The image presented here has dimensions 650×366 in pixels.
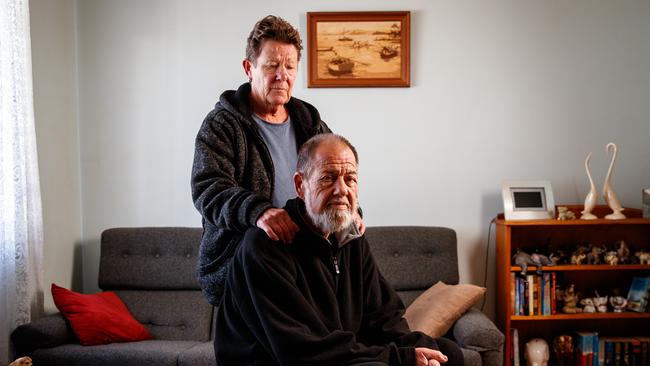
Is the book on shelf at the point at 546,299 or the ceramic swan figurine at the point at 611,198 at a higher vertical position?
the ceramic swan figurine at the point at 611,198

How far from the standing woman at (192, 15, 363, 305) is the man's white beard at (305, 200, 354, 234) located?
76 millimetres

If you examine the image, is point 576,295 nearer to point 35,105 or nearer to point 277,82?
point 277,82

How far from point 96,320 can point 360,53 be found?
6.88 feet

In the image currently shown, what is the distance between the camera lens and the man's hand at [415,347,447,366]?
1795mm

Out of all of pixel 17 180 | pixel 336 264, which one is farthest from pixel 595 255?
pixel 17 180

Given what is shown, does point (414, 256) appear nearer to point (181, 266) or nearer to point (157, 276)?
point (181, 266)

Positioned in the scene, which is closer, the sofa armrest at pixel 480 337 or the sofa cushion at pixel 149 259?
the sofa armrest at pixel 480 337

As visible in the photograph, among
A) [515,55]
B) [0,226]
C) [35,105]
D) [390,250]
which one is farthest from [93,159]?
[515,55]

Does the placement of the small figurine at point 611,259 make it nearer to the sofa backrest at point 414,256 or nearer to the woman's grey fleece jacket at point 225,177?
the sofa backrest at point 414,256

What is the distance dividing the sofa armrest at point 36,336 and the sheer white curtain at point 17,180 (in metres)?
0.06

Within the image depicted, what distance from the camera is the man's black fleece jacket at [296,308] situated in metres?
1.70

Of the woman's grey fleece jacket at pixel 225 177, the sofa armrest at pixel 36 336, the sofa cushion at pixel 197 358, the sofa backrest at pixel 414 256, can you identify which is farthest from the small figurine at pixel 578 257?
the sofa armrest at pixel 36 336

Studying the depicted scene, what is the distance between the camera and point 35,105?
335cm

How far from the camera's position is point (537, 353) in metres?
3.45
